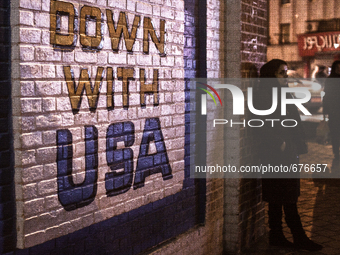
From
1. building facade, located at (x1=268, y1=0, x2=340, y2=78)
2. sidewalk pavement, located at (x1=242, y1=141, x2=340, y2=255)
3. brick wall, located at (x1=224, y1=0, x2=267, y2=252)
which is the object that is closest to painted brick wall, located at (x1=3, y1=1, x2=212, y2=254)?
brick wall, located at (x1=224, y1=0, x2=267, y2=252)

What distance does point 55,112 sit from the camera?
288 centimetres

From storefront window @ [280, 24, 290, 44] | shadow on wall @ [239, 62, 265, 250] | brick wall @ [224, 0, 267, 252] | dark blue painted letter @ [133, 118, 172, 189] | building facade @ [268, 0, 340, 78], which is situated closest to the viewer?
dark blue painted letter @ [133, 118, 172, 189]

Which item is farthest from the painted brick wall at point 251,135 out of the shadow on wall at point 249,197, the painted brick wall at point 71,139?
the painted brick wall at point 71,139

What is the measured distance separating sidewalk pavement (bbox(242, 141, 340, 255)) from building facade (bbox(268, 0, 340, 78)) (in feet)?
65.5

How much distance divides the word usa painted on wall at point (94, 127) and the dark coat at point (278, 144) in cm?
155

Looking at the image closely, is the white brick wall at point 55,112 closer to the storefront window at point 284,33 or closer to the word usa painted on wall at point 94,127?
the word usa painted on wall at point 94,127

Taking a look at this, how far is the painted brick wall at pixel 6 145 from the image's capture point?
2.60 m

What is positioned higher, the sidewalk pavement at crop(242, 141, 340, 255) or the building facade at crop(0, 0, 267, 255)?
the building facade at crop(0, 0, 267, 255)

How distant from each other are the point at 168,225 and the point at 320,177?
5.28m

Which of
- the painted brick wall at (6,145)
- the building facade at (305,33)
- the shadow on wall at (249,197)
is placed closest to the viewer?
the painted brick wall at (6,145)

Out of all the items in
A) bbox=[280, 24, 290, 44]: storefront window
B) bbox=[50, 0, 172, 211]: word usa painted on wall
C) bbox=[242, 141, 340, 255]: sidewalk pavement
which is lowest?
bbox=[242, 141, 340, 255]: sidewalk pavement

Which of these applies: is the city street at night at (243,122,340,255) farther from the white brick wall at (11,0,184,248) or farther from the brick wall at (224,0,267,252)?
the white brick wall at (11,0,184,248)

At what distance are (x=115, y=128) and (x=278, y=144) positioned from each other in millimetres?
2272

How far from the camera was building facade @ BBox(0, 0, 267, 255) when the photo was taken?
2.69 meters
